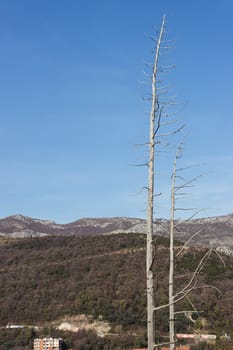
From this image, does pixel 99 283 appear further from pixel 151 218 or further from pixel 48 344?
pixel 151 218

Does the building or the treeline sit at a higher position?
the treeline

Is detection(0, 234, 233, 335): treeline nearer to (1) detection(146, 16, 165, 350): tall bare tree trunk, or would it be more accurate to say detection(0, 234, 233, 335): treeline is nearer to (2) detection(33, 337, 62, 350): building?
(2) detection(33, 337, 62, 350): building

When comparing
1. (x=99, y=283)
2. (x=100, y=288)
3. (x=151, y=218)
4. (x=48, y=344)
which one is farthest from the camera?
(x=99, y=283)

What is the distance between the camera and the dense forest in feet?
160

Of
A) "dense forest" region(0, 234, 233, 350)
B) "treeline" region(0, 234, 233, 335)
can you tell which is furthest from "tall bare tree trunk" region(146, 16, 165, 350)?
"treeline" region(0, 234, 233, 335)

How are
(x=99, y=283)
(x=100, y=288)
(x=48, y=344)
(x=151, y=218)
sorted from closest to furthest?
(x=151, y=218) < (x=48, y=344) < (x=100, y=288) < (x=99, y=283)

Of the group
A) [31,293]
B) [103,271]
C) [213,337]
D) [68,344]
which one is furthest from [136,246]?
[213,337]

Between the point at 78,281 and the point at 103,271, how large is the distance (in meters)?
3.64

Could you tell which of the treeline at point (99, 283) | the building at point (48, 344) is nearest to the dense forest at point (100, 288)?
the treeline at point (99, 283)

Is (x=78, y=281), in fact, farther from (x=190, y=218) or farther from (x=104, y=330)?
(x=190, y=218)

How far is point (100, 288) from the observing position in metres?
64.0

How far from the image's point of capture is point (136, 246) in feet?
255

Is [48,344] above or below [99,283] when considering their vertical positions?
below

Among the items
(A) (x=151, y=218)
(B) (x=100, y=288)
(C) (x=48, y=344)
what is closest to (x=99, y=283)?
(B) (x=100, y=288)
